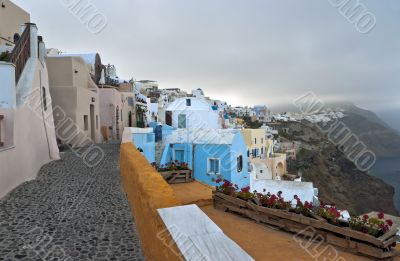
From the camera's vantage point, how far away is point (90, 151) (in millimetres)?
15344

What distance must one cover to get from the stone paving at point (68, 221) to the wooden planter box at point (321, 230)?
1857mm

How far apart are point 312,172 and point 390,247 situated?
214ft

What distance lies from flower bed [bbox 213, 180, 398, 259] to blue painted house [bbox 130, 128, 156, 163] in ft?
43.0

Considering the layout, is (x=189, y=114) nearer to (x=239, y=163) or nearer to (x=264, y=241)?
(x=239, y=163)

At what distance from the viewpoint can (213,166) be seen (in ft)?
60.1

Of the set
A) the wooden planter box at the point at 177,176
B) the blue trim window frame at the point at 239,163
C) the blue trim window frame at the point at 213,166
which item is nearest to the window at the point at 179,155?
the blue trim window frame at the point at 213,166

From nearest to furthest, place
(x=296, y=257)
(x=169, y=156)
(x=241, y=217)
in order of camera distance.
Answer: (x=296, y=257) < (x=241, y=217) < (x=169, y=156)

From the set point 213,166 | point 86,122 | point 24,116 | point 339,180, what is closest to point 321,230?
point 24,116

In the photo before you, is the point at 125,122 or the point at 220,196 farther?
the point at 125,122

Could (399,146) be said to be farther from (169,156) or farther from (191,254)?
(191,254)

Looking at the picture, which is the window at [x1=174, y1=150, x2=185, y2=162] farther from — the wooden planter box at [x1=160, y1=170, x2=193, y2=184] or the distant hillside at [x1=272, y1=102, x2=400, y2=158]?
the distant hillside at [x1=272, y1=102, x2=400, y2=158]

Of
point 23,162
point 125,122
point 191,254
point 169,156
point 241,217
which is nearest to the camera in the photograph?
point 191,254

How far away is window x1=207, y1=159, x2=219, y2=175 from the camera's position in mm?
18250

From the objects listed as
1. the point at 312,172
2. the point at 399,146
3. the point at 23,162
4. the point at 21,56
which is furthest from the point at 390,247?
the point at 399,146
